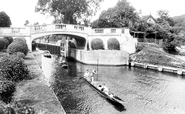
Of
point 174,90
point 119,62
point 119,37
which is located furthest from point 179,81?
point 119,37

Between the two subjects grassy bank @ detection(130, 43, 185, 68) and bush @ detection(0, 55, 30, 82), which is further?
grassy bank @ detection(130, 43, 185, 68)

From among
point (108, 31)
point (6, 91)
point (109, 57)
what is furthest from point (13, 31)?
point (6, 91)

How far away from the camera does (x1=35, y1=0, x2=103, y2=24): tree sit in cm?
4644

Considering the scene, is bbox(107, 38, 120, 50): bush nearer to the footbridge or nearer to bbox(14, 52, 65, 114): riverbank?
Answer: the footbridge

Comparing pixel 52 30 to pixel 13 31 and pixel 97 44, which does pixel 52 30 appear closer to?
pixel 13 31

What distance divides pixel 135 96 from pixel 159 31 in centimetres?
3489

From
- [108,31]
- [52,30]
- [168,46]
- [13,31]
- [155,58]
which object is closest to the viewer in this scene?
[13,31]

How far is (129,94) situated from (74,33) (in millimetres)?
21441

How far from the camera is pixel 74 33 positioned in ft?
117

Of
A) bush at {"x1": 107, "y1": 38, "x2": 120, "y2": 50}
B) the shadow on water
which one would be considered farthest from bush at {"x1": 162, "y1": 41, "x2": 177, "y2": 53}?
the shadow on water

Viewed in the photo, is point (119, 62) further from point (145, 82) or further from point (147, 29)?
point (147, 29)

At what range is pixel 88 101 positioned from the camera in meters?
15.9

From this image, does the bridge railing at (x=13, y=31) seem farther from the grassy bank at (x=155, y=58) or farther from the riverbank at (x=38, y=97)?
the grassy bank at (x=155, y=58)

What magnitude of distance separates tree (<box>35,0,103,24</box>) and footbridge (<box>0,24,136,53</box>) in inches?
486
